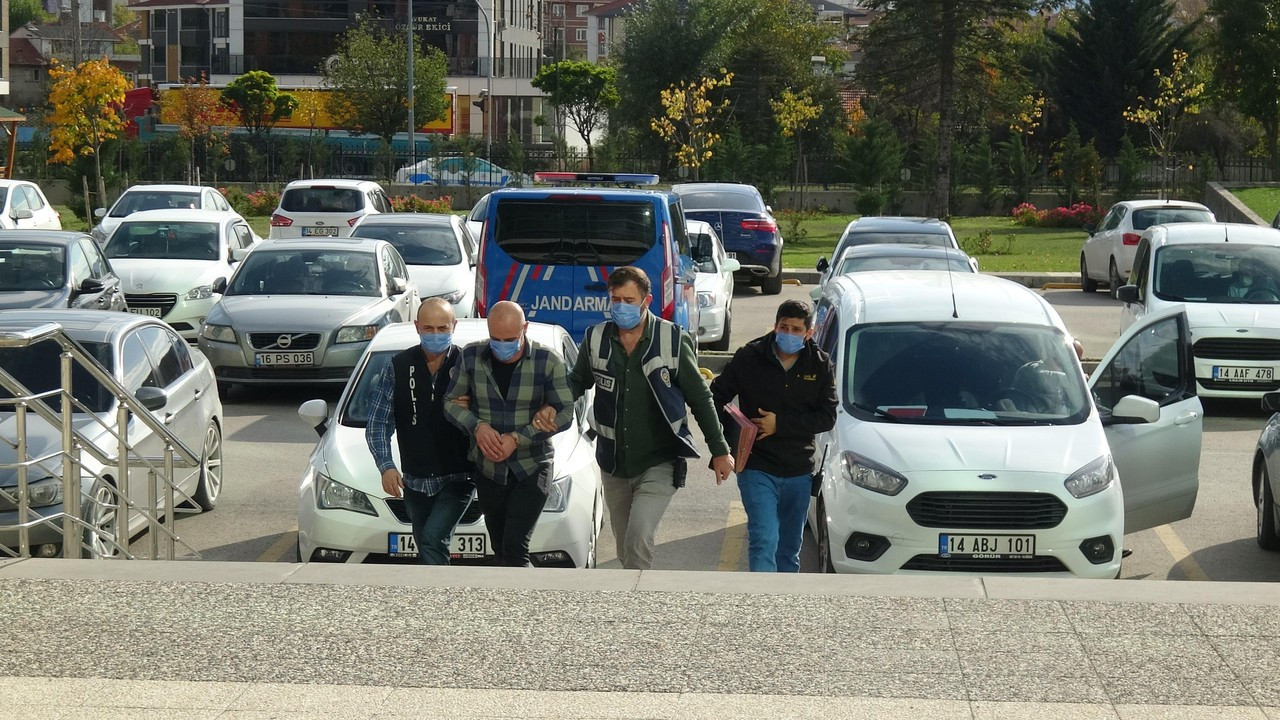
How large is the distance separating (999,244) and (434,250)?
19814 mm

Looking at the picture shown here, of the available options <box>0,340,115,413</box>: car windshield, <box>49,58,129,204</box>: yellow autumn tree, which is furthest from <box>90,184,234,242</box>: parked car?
<box>0,340,115,413</box>: car windshield

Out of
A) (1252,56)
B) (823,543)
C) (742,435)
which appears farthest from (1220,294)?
(1252,56)

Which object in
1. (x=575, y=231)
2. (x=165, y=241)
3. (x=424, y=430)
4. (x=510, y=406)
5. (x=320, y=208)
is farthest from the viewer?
(x=320, y=208)

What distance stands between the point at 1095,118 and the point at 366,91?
2914 centimetres

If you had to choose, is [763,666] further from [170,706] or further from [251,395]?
[251,395]

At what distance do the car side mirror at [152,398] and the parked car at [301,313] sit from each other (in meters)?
5.43

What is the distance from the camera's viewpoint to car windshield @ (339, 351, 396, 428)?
9.01 meters

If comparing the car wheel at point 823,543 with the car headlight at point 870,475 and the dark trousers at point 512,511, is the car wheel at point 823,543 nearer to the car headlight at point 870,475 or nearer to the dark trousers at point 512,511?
the car headlight at point 870,475

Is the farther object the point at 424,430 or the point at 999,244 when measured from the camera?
the point at 999,244

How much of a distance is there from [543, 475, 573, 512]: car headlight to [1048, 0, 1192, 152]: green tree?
177 ft

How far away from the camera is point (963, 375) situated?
884 centimetres

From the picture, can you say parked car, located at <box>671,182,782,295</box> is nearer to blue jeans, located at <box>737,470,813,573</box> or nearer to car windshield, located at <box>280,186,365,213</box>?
car windshield, located at <box>280,186,365,213</box>

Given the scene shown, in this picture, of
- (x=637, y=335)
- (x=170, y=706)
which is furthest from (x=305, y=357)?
(x=170, y=706)

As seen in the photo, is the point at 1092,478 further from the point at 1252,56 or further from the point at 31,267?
the point at 1252,56
